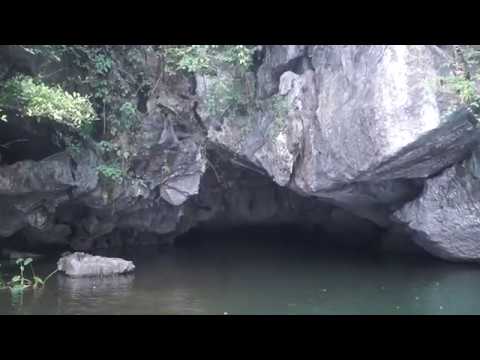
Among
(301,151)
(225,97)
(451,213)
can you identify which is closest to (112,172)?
(225,97)

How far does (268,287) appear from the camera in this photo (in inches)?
464

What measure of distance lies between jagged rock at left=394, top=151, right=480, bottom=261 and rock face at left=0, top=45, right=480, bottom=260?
0.09 ft

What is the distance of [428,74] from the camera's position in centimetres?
1062

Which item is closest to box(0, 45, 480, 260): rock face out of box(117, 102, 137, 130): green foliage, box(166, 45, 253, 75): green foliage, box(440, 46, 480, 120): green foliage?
box(440, 46, 480, 120): green foliage

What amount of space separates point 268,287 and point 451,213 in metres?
4.83

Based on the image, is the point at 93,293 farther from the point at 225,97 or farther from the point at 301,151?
the point at 301,151

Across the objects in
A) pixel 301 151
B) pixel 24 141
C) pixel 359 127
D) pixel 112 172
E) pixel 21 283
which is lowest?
pixel 21 283

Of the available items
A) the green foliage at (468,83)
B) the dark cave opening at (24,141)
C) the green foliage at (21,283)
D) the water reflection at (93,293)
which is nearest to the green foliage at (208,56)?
the dark cave opening at (24,141)

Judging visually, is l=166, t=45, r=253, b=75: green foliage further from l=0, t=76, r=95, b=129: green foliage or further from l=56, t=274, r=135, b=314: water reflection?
l=56, t=274, r=135, b=314: water reflection

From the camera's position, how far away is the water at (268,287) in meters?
9.99
